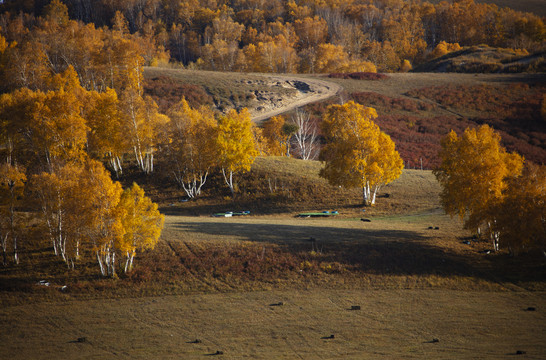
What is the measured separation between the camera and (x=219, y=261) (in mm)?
40375

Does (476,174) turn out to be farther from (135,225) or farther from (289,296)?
(135,225)

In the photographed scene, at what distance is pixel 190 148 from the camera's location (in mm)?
64438

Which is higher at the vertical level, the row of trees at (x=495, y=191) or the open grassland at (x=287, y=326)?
the row of trees at (x=495, y=191)

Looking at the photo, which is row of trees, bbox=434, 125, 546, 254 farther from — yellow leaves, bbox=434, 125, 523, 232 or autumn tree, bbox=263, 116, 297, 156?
autumn tree, bbox=263, 116, 297, 156

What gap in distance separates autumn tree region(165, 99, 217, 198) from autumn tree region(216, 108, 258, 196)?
1.35 metres

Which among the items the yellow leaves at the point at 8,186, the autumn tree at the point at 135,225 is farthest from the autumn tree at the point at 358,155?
the yellow leaves at the point at 8,186

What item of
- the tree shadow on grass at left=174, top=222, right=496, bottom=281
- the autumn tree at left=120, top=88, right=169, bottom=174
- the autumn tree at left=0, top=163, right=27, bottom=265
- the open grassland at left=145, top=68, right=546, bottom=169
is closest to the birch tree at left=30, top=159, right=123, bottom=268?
the autumn tree at left=0, top=163, right=27, bottom=265

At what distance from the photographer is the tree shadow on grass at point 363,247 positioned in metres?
38.9

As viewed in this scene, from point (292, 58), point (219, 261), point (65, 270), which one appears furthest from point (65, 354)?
point (292, 58)

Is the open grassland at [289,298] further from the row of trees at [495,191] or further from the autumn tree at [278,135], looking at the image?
the autumn tree at [278,135]

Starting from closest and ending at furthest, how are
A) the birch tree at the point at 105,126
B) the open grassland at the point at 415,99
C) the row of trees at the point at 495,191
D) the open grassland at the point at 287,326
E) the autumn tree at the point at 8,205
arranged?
1. the open grassland at the point at 287,326
2. the row of trees at the point at 495,191
3. the autumn tree at the point at 8,205
4. the birch tree at the point at 105,126
5. the open grassland at the point at 415,99

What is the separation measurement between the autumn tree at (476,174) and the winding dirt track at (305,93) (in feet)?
207

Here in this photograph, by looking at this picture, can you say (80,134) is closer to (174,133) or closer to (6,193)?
(174,133)

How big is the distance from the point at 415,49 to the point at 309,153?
135139mm
